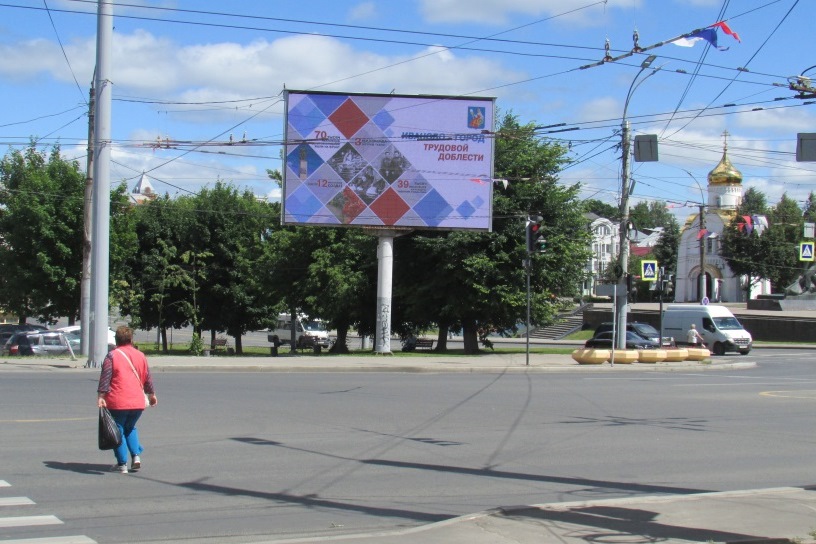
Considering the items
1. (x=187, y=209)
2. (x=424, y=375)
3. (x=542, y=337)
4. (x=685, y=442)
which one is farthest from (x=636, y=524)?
(x=542, y=337)

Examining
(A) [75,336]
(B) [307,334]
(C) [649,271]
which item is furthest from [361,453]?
(B) [307,334]

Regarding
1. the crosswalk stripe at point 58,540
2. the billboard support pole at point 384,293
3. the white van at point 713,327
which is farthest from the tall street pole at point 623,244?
the crosswalk stripe at point 58,540

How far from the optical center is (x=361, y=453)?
11289 mm

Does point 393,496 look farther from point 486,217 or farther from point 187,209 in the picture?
point 187,209

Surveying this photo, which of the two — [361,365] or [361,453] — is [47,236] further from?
[361,453]

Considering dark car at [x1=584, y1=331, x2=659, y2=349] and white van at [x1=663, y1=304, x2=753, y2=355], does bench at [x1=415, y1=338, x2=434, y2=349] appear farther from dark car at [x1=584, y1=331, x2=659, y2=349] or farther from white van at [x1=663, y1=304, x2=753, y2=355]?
dark car at [x1=584, y1=331, x2=659, y2=349]

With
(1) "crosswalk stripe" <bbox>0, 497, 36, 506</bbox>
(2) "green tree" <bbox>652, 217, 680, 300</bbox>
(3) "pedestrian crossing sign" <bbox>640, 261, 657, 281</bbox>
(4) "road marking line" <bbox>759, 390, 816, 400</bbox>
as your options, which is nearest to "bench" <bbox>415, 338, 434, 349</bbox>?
(3) "pedestrian crossing sign" <bbox>640, 261, 657, 281</bbox>

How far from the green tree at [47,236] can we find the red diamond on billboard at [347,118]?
13358mm

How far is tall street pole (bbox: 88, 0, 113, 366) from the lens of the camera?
76.9 ft

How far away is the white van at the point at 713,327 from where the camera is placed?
1694 inches

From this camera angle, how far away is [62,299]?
4009 cm

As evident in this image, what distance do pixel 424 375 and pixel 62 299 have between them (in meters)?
22.3

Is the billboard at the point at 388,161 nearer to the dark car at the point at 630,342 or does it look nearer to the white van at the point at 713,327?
the dark car at the point at 630,342

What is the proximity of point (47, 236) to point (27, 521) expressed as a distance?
109ft
